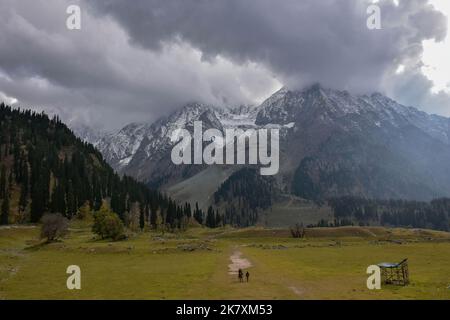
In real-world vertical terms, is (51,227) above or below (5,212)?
below

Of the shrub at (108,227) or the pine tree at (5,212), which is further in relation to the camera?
the pine tree at (5,212)

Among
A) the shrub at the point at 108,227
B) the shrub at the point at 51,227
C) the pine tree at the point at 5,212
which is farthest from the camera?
the pine tree at the point at 5,212

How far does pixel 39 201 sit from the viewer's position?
191 m

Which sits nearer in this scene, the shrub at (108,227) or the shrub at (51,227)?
the shrub at (51,227)

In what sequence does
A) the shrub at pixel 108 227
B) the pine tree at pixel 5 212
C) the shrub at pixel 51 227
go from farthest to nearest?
the pine tree at pixel 5 212 → the shrub at pixel 108 227 → the shrub at pixel 51 227

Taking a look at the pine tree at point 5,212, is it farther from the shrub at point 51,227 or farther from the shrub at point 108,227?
the shrub at point 108,227

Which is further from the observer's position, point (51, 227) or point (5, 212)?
point (5, 212)

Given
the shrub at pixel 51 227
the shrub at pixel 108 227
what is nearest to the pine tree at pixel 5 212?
the shrub at pixel 51 227

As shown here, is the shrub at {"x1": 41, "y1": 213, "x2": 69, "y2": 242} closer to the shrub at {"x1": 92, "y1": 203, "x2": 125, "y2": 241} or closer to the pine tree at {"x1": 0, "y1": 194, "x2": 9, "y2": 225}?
the shrub at {"x1": 92, "y1": 203, "x2": 125, "y2": 241}

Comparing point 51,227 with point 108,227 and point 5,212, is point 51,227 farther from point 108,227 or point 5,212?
point 5,212

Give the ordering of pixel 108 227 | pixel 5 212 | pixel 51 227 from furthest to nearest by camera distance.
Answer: pixel 5 212 < pixel 108 227 < pixel 51 227

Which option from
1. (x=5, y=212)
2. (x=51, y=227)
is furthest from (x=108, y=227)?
(x=5, y=212)

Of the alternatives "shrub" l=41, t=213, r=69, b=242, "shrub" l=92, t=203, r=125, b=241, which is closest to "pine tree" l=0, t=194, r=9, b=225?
"shrub" l=41, t=213, r=69, b=242
